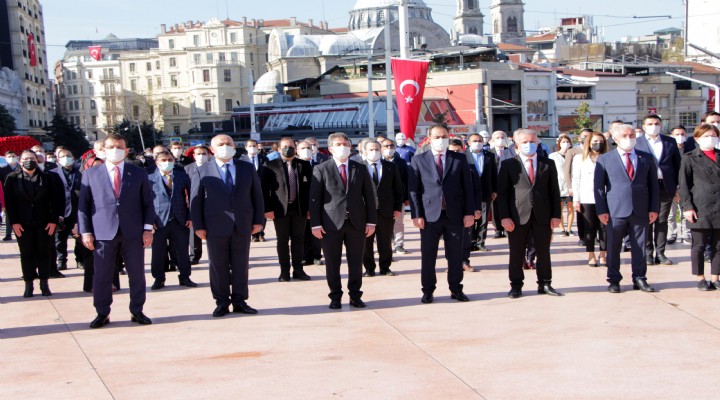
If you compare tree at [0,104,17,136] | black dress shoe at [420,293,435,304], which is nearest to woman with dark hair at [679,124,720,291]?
black dress shoe at [420,293,435,304]

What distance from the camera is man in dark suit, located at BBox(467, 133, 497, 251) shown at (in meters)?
13.1

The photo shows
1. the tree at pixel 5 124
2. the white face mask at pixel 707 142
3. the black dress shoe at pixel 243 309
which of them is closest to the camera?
the black dress shoe at pixel 243 309

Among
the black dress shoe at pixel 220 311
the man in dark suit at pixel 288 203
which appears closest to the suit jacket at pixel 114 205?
the black dress shoe at pixel 220 311

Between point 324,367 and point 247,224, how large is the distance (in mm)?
2616

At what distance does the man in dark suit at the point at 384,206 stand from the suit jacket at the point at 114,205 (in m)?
3.67

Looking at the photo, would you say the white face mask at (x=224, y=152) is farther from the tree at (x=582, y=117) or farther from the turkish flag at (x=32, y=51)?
the turkish flag at (x=32, y=51)

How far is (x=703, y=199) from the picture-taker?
9812 mm

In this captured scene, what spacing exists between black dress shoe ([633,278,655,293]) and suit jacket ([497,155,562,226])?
3.96 feet

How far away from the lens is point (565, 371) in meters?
6.67

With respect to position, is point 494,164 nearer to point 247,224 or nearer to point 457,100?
point 247,224

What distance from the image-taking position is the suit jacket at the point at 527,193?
379 inches

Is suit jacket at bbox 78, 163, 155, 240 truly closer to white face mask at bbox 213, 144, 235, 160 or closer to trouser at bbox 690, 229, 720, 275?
white face mask at bbox 213, 144, 235, 160

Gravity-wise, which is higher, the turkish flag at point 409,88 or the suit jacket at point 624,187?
the turkish flag at point 409,88

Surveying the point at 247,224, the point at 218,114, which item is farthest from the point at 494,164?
the point at 218,114
